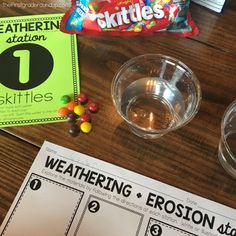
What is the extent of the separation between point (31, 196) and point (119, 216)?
119 millimetres

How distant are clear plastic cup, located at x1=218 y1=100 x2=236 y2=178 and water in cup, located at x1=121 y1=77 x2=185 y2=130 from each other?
0.07 metres

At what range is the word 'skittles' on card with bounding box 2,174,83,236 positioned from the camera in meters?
0.46

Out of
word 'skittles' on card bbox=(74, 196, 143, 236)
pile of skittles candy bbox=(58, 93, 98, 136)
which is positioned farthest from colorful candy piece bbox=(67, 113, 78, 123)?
word 'skittles' on card bbox=(74, 196, 143, 236)

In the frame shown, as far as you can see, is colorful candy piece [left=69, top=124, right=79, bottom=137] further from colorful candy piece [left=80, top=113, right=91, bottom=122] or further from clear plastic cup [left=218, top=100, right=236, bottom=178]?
clear plastic cup [left=218, top=100, right=236, bottom=178]

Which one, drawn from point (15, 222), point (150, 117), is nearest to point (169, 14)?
point (150, 117)

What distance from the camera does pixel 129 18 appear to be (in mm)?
603

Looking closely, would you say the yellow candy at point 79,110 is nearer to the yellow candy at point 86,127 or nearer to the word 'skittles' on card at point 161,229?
the yellow candy at point 86,127

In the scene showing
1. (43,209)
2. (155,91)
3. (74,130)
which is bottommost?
(43,209)

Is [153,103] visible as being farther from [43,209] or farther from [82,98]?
[43,209]

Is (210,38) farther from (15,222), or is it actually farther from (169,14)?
(15,222)

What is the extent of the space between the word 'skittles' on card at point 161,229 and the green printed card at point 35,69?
0.20m

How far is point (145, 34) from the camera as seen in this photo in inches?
23.9

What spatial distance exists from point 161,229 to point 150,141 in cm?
12

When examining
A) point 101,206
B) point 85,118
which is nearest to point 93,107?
point 85,118
